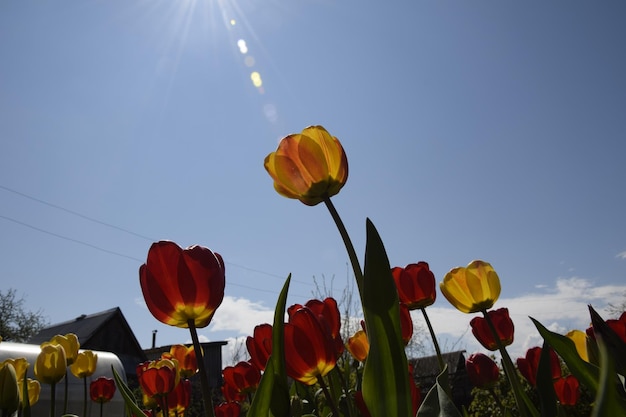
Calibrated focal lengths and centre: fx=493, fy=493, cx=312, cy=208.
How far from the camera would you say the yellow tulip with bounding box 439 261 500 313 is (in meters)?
1.45

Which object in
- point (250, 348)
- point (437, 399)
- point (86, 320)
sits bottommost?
point (437, 399)

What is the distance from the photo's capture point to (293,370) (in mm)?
916

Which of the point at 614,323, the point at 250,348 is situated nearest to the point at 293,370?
the point at 250,348

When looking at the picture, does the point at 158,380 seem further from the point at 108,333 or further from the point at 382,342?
the point at 108,333

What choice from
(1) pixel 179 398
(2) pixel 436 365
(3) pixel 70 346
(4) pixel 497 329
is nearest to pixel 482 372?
(4) pixel 497 329

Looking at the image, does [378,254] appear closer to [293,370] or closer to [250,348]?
[293,370]

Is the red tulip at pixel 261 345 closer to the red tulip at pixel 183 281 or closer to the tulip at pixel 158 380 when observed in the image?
the red tulip at pixel 183 281

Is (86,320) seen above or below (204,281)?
above

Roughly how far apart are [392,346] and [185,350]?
1548mm

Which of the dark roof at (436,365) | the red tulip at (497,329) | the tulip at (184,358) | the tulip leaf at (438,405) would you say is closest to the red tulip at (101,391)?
the tulip at (184,358)

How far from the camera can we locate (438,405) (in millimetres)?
741

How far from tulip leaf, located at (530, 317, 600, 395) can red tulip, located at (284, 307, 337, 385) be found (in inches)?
14.3

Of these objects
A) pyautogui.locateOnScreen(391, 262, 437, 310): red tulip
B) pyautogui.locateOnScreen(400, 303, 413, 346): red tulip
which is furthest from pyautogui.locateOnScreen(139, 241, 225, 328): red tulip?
pyautogui.locateOnScreen(391, 262, 437, 310): red tulip

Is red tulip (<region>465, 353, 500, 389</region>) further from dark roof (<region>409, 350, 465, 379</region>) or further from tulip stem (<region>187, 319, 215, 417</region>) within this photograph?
dark roof (<region>409, 350, 465, 379</region>)
